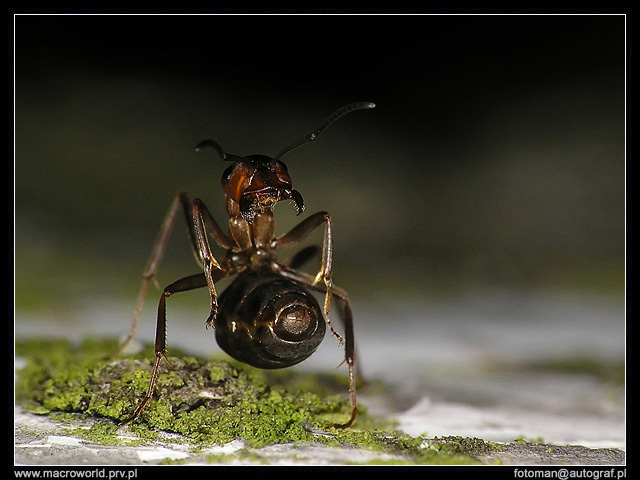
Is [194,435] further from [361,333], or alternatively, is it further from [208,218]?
[361,333]

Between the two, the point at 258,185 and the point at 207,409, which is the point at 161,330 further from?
the point at 258,185

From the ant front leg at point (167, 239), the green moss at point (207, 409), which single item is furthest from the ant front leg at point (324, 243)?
the green moss at point (207, 409)

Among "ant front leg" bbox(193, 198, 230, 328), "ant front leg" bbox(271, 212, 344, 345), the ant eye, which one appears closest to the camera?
"ant front leg" bbox(193, 198, 230, 328)

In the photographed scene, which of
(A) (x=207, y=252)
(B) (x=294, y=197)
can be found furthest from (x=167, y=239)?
(B) (x=294, y=197)

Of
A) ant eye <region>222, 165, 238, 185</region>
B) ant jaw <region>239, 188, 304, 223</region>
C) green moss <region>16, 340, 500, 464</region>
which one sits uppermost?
ant eye <region>222, 165, 238, 185</region>

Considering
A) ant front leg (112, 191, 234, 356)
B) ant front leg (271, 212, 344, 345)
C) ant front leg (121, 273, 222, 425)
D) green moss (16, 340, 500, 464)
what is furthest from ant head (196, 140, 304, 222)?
green moss (16, 340, 500, 464)

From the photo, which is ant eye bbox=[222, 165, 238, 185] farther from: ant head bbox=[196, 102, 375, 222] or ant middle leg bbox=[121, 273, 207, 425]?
ant middle leg bbox=[121, 273, 207, 425]
